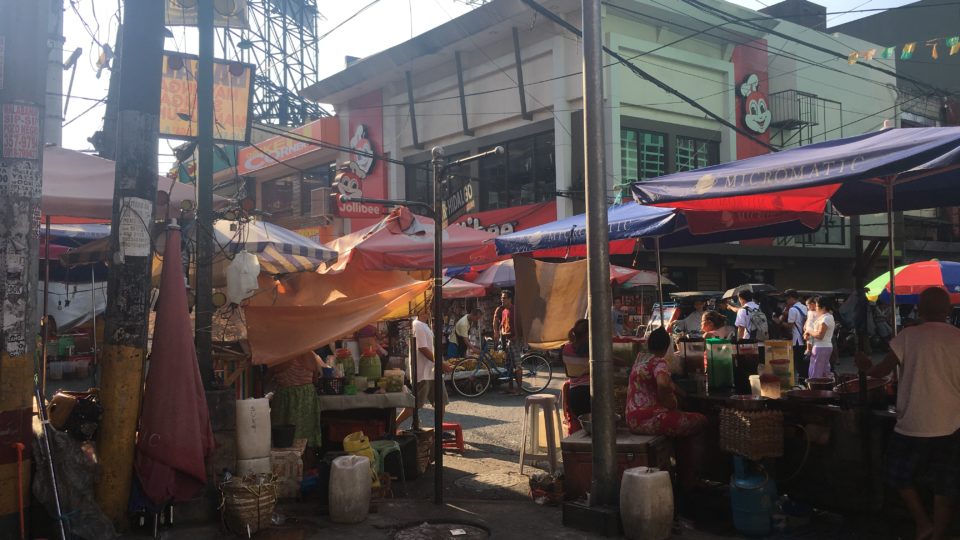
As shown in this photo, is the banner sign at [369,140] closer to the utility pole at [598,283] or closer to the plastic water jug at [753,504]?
the utility pole at [598,283]

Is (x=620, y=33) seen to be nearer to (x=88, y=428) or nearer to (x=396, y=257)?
(x=396, y=257)

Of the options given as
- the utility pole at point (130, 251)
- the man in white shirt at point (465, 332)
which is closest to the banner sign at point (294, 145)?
the man in white shirt at point (465, 332)

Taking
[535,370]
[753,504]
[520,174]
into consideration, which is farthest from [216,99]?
[520,174]

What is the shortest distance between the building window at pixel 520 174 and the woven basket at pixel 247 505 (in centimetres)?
1629

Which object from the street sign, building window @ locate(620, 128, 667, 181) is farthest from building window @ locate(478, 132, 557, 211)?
the street sign

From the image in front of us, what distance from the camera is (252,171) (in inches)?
1352

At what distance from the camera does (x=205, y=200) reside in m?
7.82

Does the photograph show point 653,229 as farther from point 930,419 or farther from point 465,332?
point 465,332

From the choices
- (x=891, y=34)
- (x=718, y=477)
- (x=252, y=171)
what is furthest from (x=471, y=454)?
(x=891, y=34)

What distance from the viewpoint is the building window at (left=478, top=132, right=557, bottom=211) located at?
888 inches

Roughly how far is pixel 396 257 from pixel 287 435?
12.3 ft

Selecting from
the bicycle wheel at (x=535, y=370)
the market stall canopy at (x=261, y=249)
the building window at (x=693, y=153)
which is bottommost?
the bicycle wheel at (x=535, y=370)

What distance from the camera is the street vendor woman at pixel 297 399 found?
8312mm

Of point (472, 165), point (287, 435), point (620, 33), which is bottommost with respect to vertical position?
point (287, 435)
